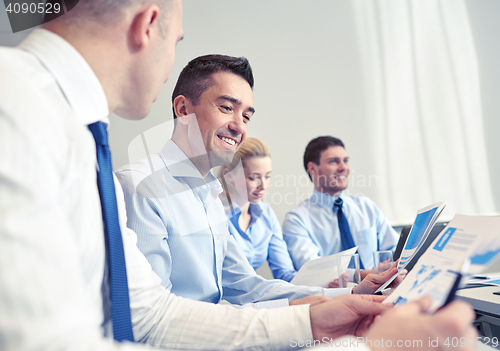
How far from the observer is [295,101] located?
2.72m

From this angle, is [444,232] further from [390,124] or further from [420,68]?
[420,68]

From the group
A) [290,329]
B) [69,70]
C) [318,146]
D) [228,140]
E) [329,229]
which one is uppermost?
[69,70]

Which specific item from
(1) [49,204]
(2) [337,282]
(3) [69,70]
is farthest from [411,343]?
(2) [337,282]

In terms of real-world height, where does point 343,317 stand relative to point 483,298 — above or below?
above

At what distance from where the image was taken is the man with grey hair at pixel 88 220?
0.26 metres

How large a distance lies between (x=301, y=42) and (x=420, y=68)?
1.15 metres

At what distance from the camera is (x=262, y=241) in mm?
2092

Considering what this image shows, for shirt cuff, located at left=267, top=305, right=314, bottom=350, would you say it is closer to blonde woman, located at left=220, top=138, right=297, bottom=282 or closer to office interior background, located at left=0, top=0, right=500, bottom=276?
blonde woman, located at left=220, top=138, right=297, bottom=282

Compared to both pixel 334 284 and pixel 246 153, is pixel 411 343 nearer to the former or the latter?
pixel 334 284

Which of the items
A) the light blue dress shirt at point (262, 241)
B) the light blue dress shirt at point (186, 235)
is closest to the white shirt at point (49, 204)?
the light blue dress shirt at point (186, 235)

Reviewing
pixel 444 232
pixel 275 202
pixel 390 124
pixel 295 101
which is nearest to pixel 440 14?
pixel 390 124

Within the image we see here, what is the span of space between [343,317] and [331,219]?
1667 millimetres

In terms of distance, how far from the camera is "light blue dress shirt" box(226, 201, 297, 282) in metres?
1.90

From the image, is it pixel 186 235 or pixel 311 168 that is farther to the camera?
pixel 311 168
